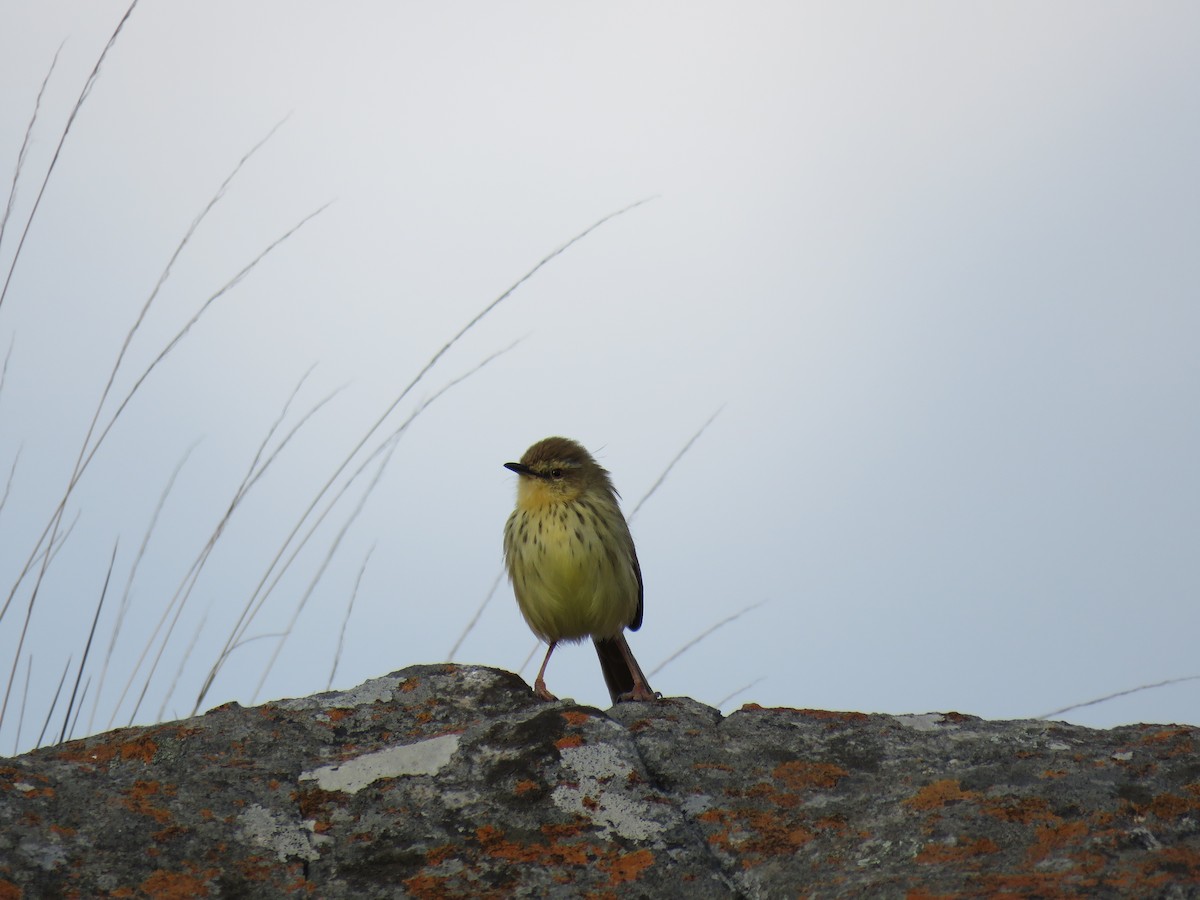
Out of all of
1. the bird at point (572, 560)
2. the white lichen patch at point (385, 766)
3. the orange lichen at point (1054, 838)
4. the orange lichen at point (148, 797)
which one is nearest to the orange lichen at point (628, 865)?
the white lichen patch at point (385, 766)

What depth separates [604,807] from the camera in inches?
112

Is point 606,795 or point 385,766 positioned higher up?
point 385,766

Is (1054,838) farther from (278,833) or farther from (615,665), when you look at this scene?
(615,665)

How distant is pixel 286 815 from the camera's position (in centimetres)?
285

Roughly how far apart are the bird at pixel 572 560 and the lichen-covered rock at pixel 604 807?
249cm

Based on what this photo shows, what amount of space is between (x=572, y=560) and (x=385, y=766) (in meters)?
2.88

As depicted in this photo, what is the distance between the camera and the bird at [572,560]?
5.93m

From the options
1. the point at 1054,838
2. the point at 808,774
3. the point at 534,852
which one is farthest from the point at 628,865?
the point at 1054,838

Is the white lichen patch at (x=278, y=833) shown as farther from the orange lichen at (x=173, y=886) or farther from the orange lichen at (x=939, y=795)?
the orange lichen at (x=939, y=795)

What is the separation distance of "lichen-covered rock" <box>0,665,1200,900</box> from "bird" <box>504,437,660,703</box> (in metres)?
2.49

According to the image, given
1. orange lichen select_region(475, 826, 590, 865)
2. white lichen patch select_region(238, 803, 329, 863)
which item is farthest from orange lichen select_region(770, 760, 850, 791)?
white lichen patch select_region(238, 803, 329, 863)

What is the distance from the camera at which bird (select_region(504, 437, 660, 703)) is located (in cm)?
593

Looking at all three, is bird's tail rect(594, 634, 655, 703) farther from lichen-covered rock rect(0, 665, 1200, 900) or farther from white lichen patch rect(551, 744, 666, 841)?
white lichen patch rect(551, 744, 666, 841)

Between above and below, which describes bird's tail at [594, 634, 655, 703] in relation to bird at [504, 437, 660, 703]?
below
